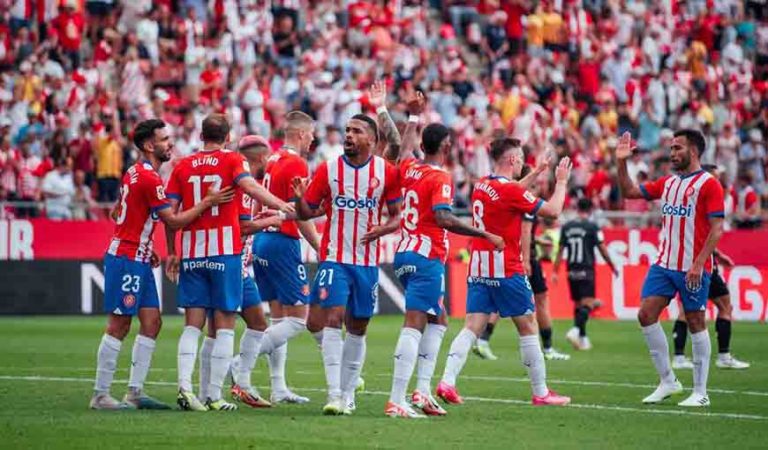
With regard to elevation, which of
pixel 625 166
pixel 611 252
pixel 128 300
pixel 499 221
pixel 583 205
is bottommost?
pixel 128 300

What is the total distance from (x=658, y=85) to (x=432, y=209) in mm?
26189

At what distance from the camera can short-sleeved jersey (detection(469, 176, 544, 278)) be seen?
14.9m

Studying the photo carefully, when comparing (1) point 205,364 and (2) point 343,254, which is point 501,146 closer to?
(2) point 343,254

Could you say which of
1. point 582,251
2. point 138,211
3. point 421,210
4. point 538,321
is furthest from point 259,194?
point 582,251

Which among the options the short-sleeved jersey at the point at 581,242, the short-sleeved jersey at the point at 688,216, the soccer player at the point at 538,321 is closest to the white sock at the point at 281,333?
the short-sleeved jersey at the point at 688,216

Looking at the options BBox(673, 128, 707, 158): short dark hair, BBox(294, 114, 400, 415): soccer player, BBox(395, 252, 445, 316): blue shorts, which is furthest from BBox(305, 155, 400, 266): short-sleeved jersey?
BBox(673, 128, 707, 158): short dark hair

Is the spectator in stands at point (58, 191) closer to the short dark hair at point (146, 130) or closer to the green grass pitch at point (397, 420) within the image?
the green grass pitch at point (397, 420)

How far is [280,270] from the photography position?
51.5 feet

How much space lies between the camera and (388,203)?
14.2 m

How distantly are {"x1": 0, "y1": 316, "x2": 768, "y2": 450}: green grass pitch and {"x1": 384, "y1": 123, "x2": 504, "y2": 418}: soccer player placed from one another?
356 mm

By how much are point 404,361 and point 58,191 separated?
18.3 meters

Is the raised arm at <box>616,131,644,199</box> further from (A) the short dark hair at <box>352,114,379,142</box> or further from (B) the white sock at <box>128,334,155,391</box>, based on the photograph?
(B) the white sock at <box>128,334,155,391</box>

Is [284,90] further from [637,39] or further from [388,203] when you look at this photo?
[388,203]

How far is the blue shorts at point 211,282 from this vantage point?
14.2m
